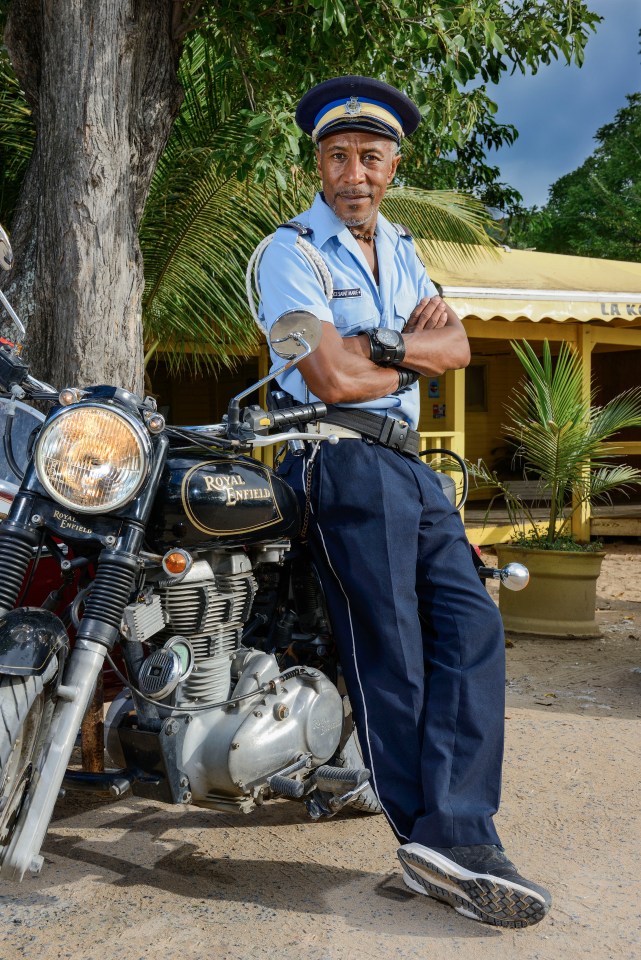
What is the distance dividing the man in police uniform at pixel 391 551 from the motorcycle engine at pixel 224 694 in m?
0.17

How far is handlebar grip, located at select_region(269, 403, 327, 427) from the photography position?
254 centimetres

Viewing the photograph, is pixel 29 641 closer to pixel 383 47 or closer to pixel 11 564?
pixel 11 564

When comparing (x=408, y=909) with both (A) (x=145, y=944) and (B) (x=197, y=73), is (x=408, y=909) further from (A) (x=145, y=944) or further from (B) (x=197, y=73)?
(B) (x=197, y=73)

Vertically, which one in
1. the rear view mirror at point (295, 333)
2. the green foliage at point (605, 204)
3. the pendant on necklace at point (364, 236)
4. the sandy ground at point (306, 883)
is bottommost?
the sandy ground at point (306, 883)

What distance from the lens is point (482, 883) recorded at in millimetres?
2615

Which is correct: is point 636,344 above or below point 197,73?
below

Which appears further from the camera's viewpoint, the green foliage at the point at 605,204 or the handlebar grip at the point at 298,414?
the green foliage at the point at 605,204

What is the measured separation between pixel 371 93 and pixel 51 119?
3043 millimetres

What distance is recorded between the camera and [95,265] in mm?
5340

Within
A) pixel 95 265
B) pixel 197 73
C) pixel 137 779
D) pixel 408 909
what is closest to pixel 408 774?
pixel 408 909

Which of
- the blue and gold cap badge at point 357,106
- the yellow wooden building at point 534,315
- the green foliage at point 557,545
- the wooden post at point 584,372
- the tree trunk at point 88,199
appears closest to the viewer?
the blue and gold cap badge at point 357,106

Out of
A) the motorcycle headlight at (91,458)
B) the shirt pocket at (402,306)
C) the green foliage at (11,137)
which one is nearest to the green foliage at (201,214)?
the green foliage at (11,137)

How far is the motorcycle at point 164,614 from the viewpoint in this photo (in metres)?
2.21

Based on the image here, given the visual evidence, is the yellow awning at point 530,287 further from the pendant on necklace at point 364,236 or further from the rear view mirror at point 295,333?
the rear view mirror at point 295,333
